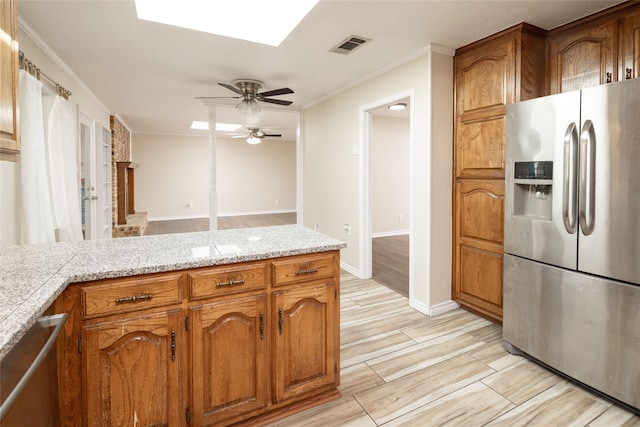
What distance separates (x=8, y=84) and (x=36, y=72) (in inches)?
57.2

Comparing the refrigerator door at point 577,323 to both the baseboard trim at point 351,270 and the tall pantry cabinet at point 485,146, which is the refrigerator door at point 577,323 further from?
the baseboard trim at point 351,270

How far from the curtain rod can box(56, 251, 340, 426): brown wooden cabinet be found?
6.34 ft

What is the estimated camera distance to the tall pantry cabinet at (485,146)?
257 cm

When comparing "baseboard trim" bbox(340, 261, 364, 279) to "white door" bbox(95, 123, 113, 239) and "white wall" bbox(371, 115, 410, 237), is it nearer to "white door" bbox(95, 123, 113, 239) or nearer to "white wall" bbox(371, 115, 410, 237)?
"white wall" bbox(371, 115, 410, 237)

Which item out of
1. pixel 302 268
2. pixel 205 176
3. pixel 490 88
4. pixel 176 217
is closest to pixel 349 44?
pixel 490 88

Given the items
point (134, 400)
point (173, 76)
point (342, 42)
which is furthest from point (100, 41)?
point (134, 400)

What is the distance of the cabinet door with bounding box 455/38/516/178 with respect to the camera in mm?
2617

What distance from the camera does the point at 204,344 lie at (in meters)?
1.53

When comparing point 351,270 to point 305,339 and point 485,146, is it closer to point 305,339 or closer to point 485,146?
point 485,146

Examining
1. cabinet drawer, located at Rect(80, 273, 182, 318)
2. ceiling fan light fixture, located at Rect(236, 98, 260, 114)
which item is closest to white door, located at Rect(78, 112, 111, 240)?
ceiling fan light fixture, located at Rect(236, 98, 260, 114)

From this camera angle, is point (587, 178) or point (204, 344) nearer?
point (204, 344)

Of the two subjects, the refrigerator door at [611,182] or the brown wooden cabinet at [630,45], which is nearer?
the refrigerator door at [611,182]

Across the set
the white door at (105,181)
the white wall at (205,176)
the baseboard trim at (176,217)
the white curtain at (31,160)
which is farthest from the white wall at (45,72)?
the baseboard trim at (176,217)

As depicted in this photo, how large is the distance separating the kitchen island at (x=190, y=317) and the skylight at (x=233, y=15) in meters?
1.66
